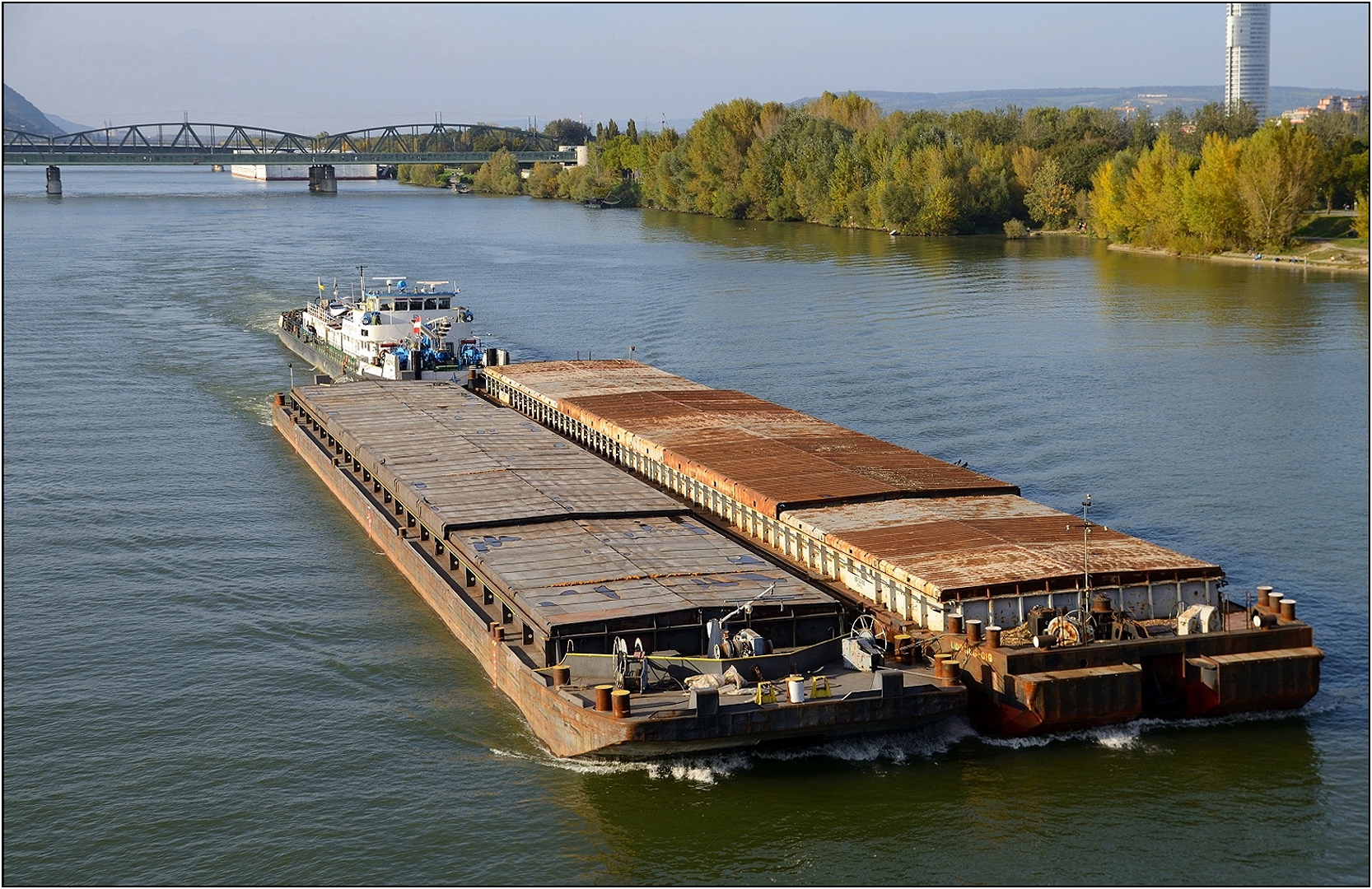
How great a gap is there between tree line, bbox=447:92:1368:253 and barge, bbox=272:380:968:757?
70373 millimetres

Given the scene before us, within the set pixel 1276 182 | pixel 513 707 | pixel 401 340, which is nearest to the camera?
pixel 513 707

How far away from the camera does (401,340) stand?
54.2 meters

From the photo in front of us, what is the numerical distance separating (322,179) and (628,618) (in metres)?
183

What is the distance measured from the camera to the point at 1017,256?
324 feet

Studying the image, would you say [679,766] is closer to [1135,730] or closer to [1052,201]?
[1135,730]

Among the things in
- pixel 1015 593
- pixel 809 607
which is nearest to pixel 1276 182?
pixel 1015 593

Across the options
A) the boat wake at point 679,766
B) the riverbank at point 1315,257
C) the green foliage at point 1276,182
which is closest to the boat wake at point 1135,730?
the boat wake at point 679,766

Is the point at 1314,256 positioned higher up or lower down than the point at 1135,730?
higher up

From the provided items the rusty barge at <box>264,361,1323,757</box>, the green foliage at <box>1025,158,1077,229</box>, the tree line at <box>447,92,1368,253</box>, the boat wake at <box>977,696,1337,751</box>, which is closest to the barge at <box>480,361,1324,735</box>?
the rusty barge at <box>264,361,1323,757</box>

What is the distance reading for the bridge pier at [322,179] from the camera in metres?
195

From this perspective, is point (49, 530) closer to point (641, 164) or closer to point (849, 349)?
point (849, 349)

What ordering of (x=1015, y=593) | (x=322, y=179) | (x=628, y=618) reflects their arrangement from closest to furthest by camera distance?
(x=628, y=618)
(x=1015, y=593)
(x=322, y=179)

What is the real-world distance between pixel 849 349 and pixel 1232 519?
84.3 feet

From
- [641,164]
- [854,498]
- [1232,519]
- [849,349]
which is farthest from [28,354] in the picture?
[641,164]
